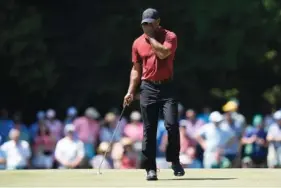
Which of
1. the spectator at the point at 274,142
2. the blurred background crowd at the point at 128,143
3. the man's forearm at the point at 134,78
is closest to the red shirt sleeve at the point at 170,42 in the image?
the man's forearm at the point at 134,78

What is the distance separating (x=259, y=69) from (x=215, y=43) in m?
4.25

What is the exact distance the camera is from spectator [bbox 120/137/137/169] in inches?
651

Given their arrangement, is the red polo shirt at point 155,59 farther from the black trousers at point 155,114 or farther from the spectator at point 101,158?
the spectator at point 101,158

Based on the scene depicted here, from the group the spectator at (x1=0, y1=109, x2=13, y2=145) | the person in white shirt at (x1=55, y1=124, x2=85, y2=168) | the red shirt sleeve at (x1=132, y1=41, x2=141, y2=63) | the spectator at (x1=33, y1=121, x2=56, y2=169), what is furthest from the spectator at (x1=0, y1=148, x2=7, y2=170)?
the red shirt sleeve at (x1=132, y1=41, x2=141, y2=63)

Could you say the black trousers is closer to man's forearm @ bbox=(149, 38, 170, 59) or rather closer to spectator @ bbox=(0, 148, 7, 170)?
man's forearm @ bbox=(149, 38, 170, 59)

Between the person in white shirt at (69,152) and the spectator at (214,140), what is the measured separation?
7.04 feet

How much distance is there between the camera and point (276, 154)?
17703 mm

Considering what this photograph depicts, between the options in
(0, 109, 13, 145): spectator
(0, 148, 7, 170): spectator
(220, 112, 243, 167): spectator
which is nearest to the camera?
(0, 148, 7, 170): spectator

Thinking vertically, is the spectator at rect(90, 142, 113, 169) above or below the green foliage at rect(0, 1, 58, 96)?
below

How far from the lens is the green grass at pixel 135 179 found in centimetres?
918

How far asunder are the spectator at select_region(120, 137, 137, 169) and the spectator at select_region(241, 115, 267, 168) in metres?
2.61

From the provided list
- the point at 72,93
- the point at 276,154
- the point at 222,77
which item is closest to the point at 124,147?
the point at 276,154

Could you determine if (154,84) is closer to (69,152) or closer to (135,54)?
(135,54)

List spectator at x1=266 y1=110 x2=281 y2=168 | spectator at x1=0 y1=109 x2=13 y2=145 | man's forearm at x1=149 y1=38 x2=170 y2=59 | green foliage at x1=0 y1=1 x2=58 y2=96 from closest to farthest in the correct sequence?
man's forearm at x1=149 y1=38 x2=170 y2=59 → spectator at x1=266 y1=110 x2=281 y2=168 → spectator at x1=0 y1=109 x2=13 y2=145 → green foliage at x1=0 y1=1 x2=58 y2=96
